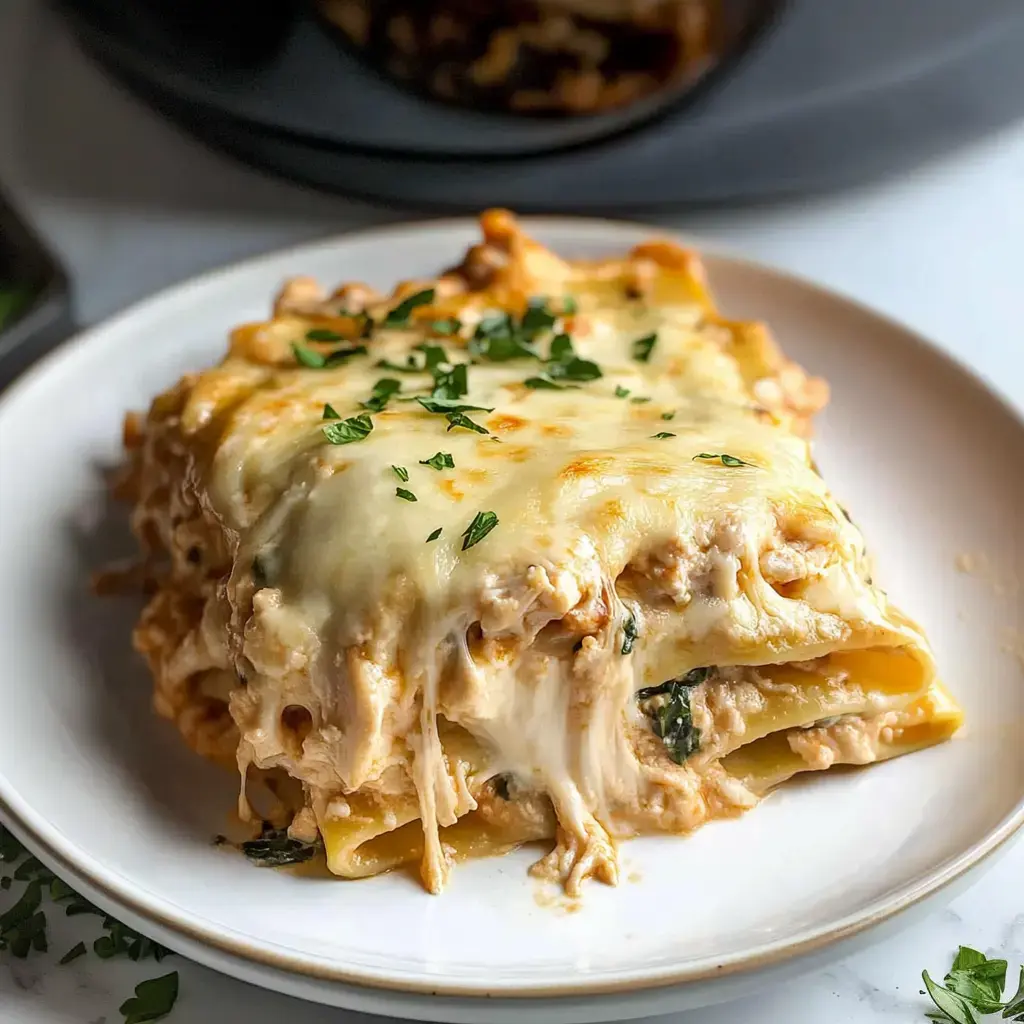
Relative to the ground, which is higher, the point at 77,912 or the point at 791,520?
the point at 791,520

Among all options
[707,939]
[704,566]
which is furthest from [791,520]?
[707,939]

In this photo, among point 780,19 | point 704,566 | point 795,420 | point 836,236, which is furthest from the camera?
point 836,236

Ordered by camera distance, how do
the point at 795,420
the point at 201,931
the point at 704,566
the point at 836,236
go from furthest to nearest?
the point at 836,236 → the point at 795,420 → the point at 704,566 → the point at 201,931

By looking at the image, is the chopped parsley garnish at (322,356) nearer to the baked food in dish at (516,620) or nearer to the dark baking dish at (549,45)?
the baked food in dish at (516,620)

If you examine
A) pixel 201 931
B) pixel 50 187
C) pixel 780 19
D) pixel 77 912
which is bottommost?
pixel 77 912

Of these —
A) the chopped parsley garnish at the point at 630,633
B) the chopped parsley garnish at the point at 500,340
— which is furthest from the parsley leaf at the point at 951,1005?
the chopped parsley garnish at the point at 500,340

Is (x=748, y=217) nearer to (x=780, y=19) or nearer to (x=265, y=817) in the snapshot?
(x=780, y=19)

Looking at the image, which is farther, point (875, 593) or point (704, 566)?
point (875, 593)
